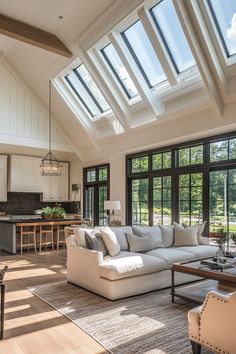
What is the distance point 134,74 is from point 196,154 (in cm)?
224

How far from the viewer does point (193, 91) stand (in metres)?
6.12

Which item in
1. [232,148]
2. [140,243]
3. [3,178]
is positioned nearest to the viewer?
[140,243]

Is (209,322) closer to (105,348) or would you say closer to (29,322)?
(105,348)

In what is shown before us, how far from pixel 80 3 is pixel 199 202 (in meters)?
4.68

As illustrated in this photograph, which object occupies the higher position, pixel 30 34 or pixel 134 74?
pixel 30 34

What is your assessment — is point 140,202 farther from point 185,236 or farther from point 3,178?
point 3,178

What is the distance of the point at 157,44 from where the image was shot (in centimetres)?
573

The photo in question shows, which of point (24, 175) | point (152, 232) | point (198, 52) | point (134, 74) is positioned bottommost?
point (152, 232)

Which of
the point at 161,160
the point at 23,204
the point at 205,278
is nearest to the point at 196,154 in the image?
the point at 161,160

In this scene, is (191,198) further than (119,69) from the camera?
No

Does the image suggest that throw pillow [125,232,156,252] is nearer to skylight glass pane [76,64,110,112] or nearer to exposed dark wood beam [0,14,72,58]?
skylight glass pane [76,64,110,112]

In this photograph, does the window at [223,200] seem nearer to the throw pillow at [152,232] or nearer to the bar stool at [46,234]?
the throw pillow at [152,232]

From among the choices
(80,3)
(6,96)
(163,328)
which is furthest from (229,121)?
(6,96)

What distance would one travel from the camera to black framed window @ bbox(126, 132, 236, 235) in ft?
20.1
